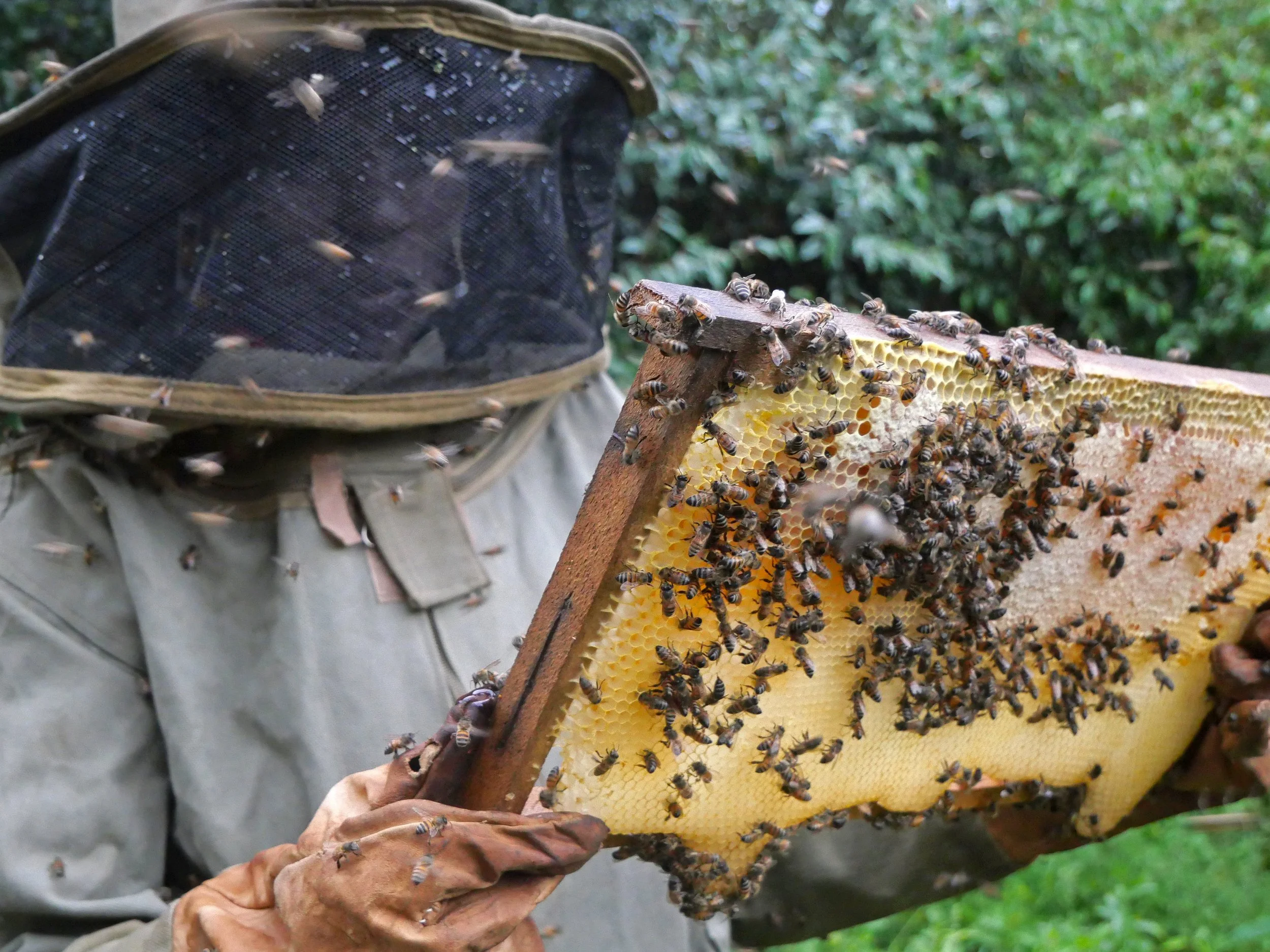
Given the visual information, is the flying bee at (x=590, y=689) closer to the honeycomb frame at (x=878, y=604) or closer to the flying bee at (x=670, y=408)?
the honeycomb frame at (x=878, y=604)

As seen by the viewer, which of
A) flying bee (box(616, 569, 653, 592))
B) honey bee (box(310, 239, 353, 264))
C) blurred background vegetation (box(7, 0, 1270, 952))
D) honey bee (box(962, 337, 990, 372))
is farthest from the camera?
blurred background vegetation (box(7, 0, 1270, 952))

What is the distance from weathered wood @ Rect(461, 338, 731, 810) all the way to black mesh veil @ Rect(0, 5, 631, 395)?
768 mm

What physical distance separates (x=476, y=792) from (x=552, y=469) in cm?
108

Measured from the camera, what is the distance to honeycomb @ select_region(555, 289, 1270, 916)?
159 cm

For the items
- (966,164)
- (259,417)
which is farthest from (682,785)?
(966,164)

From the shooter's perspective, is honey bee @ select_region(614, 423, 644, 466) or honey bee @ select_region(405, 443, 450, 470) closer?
honey bee @ select_region(614, 423, 644, 466)

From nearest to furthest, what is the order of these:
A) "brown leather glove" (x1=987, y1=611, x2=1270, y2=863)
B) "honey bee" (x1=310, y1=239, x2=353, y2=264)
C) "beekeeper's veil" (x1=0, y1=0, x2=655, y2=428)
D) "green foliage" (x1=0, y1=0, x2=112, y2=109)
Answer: "beekeeper's veil" (x1=0, y1=0, x2=655, y2=428) → "honey bee" (x1=310, y1=239, x2=353, y2=264) → "brown leather glove" (x1=987, y1=611, x2=1270, y2=863) → "green foliage" (x1=0, y1=0, x2=112, y2=109)

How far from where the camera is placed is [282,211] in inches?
79.9

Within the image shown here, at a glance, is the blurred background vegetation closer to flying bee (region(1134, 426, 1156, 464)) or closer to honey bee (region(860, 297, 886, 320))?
flying bee (region(1134, 426, 1156, 464))

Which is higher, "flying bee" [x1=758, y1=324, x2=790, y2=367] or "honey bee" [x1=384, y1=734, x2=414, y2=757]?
"flying bee" [x1=758, y1=324, x2=790, y2=367]

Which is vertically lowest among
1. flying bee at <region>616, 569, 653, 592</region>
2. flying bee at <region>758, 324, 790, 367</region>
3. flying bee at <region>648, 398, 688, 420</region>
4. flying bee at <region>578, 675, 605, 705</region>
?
flying bee at <region>578, 675, 605, 705</region>

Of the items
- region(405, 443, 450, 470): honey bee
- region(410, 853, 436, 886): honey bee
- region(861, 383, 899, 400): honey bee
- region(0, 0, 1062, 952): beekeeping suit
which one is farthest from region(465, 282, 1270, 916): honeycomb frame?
region(405, 443, 450, 470): honey bee

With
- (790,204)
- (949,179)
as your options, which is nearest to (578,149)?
(790,204)

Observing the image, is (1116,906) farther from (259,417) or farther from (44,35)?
(44,35)
